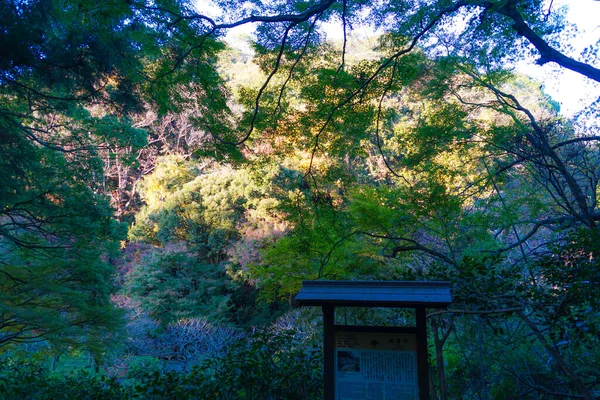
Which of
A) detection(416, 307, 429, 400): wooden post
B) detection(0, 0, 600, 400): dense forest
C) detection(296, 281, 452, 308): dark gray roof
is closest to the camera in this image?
detection(296, 281, 452, 308): dark gray roof

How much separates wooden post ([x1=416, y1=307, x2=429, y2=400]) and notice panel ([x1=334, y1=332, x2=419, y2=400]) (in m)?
0.02

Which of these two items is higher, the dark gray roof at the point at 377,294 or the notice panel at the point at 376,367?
the dark gray roof at the point at 377,294

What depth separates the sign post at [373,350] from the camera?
7.97 feet

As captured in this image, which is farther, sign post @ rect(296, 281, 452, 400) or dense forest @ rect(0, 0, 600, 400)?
dense forest @ rect(0, 0, 600, 400)

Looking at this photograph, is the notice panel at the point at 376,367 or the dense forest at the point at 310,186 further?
the dense forest at the point at 310,186

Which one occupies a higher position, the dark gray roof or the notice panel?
the dark gray roof

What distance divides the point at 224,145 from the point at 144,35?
1.46 m

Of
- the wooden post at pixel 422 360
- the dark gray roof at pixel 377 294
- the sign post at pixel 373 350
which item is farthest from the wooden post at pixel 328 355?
the wooden post at pixel 422 360

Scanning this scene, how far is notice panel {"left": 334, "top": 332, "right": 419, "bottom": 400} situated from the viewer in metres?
2.45

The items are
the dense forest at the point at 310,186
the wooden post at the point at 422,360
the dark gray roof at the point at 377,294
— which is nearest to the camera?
the dark gray roof at the point at 377,294

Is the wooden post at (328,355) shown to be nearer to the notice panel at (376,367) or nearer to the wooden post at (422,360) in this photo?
the notice panel at (376,367)

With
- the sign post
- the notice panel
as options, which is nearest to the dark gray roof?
the sign post

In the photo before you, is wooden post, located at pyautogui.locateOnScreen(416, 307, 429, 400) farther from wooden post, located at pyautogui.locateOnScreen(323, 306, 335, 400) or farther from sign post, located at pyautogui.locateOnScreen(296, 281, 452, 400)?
wooden post, located at pyautogui.locateOnScreen(323, 306, 335, 400)

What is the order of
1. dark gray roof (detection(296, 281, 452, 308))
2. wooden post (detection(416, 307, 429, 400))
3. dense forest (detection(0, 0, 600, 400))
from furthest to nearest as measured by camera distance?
dense forest (detection(0, 0, 600, 400))
wooden post (detection(416, 307, 429, 400))
dark gray roof (detection(296, 281, 452, 308))
